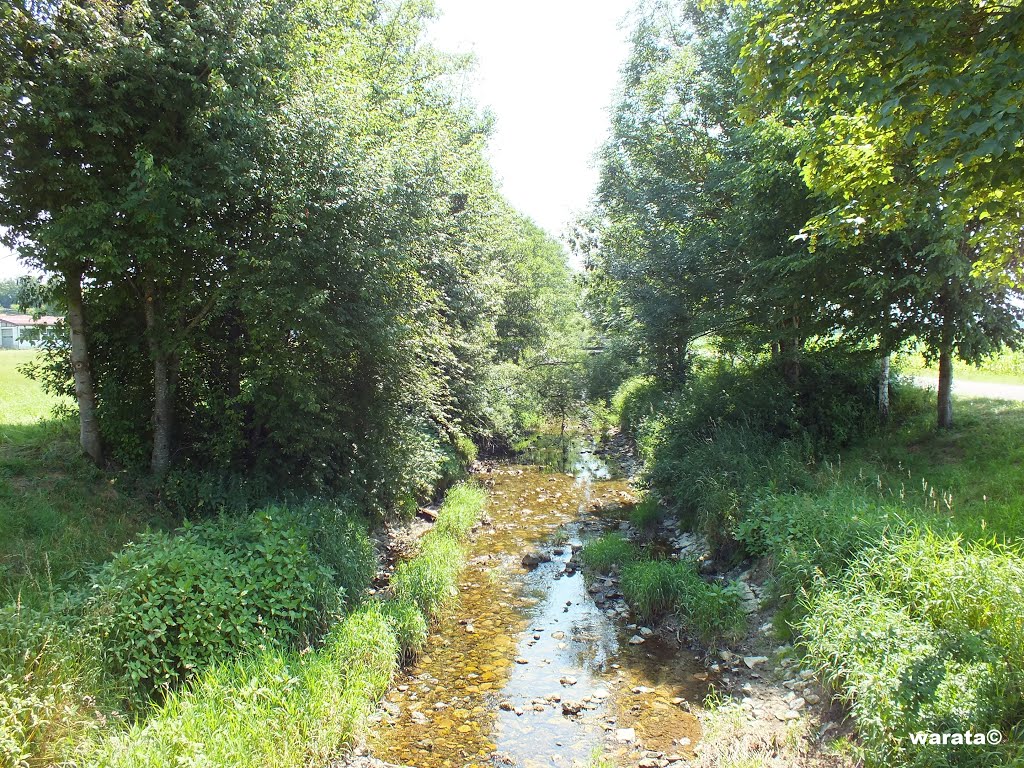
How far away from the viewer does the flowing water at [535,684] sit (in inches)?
247

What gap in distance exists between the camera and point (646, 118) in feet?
61.0

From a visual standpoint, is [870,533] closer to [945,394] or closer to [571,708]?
[571,708]

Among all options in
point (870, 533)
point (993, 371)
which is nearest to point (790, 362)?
point (870, 533)

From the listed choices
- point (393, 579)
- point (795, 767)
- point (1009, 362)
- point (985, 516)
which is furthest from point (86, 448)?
point (1009, 362)

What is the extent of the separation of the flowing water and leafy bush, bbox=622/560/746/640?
389 mm

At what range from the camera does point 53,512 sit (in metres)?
7.94

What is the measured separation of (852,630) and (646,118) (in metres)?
16.6

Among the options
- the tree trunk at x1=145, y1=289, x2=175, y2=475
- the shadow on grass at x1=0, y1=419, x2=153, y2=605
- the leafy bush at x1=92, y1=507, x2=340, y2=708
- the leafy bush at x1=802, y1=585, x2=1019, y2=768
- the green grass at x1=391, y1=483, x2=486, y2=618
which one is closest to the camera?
the leafy bush at x1=802, y1=585, x2=1019, y2=768

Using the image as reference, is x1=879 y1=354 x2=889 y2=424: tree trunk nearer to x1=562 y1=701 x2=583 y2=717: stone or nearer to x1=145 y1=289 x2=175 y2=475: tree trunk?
x1=562 y1=701 x2=583 y2=717: stone

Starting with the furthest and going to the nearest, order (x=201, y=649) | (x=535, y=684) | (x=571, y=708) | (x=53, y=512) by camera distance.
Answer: (x=53, y=512)
(x=535, y=684)
(x=571, y=708)
(x=201, y=649)

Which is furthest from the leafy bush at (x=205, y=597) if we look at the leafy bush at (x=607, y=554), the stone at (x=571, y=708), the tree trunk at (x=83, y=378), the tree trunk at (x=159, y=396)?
the leafy bush at (x=607, y=554)

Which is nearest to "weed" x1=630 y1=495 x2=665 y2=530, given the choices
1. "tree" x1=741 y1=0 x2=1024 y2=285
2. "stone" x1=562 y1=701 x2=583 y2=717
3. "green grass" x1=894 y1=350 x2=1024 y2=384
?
"stone" x1=562 y1=701 x2=583 y2=717

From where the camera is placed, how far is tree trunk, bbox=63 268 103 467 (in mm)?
9460

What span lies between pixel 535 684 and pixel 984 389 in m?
13.9
